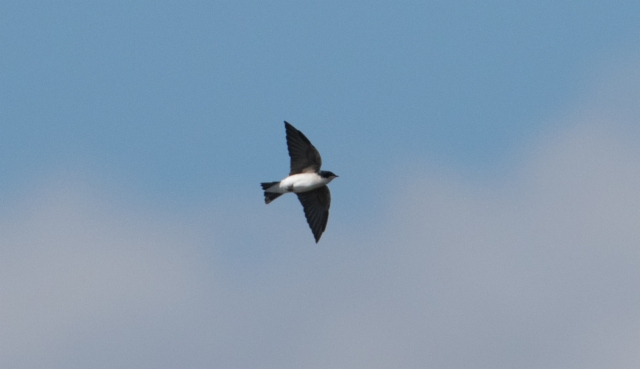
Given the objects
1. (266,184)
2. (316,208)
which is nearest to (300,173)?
(266,184)

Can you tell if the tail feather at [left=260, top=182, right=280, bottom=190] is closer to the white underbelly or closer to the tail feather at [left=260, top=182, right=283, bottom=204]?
A: the tail feather at [left=260, top=182, right=283, bottom=204]

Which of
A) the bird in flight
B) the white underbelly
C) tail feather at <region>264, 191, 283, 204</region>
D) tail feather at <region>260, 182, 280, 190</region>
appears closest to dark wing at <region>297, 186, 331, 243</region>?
the bird in flight

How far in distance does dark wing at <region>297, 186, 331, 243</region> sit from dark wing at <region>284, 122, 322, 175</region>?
967mm

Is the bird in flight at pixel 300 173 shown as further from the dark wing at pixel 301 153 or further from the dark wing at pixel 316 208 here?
the dark wing at pixel 316 208

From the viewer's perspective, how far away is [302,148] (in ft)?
159

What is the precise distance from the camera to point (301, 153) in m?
48.6

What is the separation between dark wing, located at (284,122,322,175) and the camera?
159 ft

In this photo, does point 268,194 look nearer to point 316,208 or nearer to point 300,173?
point 300,173

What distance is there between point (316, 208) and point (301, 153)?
1953mm

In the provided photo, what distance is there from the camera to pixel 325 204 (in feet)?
163

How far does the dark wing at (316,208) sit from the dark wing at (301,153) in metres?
0.97

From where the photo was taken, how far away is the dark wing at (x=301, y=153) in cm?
4841

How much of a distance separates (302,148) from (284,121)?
88 cm

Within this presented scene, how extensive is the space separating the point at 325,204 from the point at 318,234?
0.85 metres
